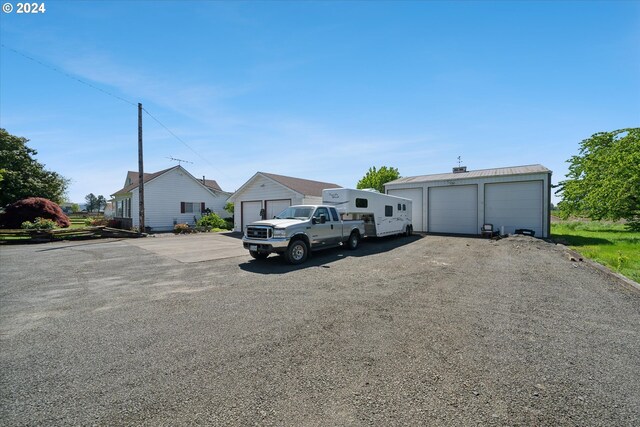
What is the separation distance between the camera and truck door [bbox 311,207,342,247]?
10872 millimetres

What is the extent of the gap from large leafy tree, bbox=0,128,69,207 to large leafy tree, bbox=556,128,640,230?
1871 inches

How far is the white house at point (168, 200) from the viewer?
84.5 feet

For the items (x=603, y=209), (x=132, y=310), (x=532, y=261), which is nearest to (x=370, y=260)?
(x=532, y=261)

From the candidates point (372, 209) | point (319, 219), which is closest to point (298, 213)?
point (319, 219)

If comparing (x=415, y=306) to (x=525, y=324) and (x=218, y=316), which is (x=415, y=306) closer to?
(x=525, y=324)

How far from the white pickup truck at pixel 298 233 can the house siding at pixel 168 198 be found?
19901 millimetres

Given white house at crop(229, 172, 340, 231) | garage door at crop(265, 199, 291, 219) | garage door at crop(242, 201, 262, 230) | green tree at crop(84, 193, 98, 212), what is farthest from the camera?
green tree at crop(84, 193, 98, 212)

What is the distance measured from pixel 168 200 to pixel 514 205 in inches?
1121

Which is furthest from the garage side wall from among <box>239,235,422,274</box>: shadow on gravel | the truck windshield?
the truck windshield

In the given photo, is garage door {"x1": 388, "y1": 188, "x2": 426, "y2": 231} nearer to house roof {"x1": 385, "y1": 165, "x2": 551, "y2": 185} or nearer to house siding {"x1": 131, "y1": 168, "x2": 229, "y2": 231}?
house roof {"x1": 385, "y1": 165, "x2": 551, "y2": 185}

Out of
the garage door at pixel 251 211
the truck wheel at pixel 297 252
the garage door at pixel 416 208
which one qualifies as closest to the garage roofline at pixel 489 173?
the garage door at pixel 416 208

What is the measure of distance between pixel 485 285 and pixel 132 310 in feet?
26.2

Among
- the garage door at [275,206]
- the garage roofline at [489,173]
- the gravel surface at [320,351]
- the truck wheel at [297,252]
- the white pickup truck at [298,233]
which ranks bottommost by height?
the gravel surface at [320,351]

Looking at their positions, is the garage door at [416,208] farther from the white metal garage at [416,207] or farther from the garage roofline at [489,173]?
the garage roofline at [489,173]
